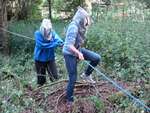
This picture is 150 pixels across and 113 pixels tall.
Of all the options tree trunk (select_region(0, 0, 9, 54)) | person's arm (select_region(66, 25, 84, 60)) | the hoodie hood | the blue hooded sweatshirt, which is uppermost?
the hoodie hood

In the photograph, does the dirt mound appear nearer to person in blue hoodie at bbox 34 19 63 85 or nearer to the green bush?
person in blue hoodie at bbox 34 19 63 85

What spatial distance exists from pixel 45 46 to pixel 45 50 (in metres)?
0.15

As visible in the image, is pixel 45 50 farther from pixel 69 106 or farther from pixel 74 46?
pixel 69 106

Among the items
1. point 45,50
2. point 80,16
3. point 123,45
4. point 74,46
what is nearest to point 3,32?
point 123,45

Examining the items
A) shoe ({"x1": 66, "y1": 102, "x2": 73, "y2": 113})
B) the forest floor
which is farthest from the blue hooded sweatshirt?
shoe ({"x1": 66, "y1": 102, "x2": 73, "y2": 113})

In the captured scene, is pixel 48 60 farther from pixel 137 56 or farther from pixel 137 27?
pixel 137 27

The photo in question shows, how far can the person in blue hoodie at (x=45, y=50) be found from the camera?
845 centimetres

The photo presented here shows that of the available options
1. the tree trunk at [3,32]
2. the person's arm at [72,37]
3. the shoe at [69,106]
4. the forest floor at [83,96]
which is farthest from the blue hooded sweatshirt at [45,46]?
the tree trunk at [3,32]

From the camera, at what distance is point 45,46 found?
8.45m

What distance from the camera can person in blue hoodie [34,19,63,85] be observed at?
27.7 ft

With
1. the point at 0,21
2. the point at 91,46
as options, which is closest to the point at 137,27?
the point at 91,46

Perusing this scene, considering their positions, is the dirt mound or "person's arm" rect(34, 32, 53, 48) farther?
"person's arm" rect(34, 32, 53, 48)

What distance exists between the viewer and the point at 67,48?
7.22 metres

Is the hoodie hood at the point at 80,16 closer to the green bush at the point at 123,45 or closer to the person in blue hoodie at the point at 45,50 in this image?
the person in blue hoodie at the point at 45,50
